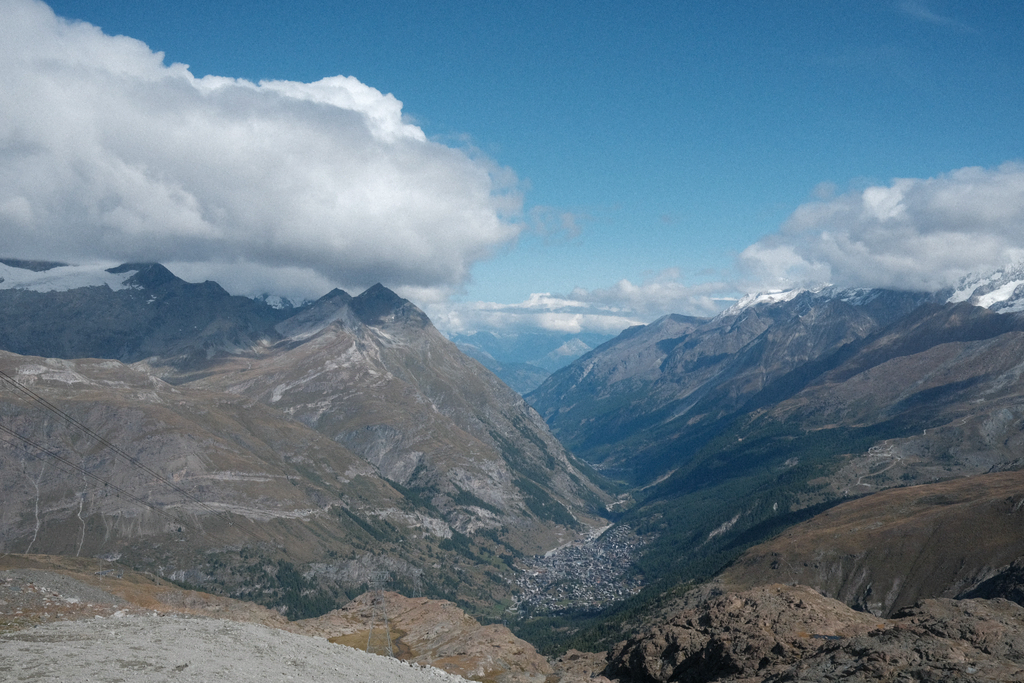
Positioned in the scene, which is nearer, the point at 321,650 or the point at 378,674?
the point at 378,674

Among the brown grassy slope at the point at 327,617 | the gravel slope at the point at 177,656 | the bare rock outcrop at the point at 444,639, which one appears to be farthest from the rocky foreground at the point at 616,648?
the bare rock outcrop at the point at 444,639

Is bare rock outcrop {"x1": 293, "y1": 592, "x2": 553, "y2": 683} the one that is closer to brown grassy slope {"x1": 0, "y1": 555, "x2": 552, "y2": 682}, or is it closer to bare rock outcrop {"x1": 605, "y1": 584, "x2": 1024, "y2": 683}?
brown grassy slope {"x1": 0, "y1": 555, "x2": 552, "y2": 682}

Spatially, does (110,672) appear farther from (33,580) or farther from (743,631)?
(33,580)

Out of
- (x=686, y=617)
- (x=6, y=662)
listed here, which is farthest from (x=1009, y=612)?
(x=6, y=662)

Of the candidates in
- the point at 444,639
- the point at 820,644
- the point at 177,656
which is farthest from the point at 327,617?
the point at 820,644

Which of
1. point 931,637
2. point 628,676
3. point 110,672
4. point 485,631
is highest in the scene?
point 931,637
